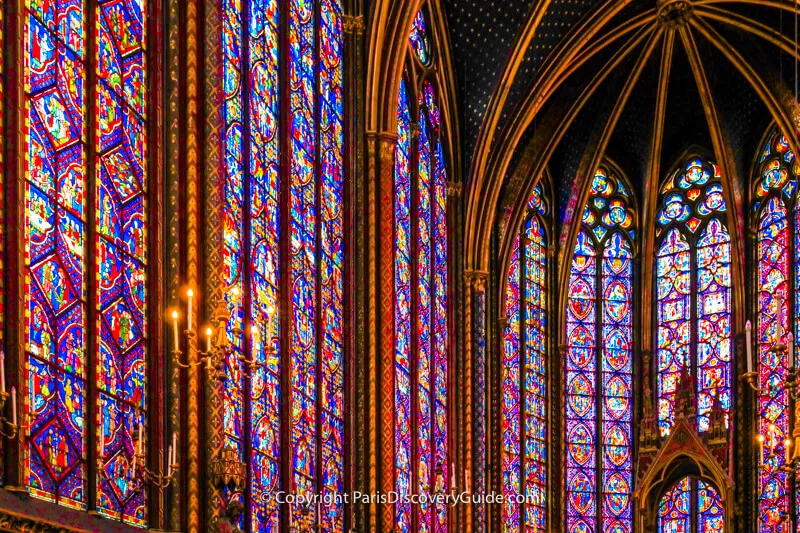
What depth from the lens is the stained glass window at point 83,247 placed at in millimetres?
14305

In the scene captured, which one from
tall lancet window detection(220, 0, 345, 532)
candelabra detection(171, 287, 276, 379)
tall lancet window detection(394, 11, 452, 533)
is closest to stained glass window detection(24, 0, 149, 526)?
candelabra detection(171, 287, 276, 379)

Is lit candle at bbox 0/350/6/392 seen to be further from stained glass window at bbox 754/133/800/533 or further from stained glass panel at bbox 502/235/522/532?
stained glass window at bbox 754/133/800/533

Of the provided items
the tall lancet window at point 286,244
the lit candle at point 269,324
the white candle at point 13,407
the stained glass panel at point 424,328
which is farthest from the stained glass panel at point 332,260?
the white candle at point 13,407

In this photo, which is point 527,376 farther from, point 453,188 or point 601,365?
point 453,188

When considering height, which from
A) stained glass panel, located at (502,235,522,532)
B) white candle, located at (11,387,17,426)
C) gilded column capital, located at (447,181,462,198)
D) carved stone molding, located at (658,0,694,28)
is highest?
carved stone molding, located at (658,0,694,28)

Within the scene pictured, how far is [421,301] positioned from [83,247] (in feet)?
42.5

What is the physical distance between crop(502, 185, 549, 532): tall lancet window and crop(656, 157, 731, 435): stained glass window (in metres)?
2.59

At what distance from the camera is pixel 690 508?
33562 mm

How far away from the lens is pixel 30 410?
13.9 metres

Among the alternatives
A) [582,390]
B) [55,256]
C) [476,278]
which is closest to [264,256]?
[55,256]

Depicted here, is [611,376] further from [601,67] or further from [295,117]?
[295,117]

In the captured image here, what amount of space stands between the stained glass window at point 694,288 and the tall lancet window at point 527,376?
2.59 meters

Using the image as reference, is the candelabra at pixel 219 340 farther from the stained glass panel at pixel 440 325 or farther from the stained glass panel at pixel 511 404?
the stained glass panel at pixel 511 404

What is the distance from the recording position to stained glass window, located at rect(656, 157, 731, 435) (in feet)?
112
